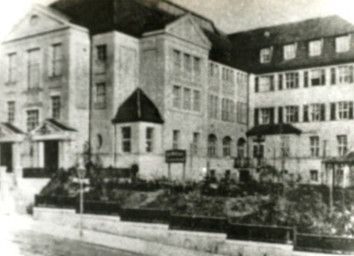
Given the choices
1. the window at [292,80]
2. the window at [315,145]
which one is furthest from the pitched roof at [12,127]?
the window at [315,145]

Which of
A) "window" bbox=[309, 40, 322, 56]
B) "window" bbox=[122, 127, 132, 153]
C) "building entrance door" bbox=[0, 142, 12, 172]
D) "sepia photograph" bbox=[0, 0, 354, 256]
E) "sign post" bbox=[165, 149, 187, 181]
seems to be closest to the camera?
"sepia photograph" bbox=[0, 0, 354, 256]

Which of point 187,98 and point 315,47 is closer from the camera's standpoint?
point 315,47

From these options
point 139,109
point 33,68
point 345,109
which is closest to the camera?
point 345,109

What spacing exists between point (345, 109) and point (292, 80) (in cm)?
40

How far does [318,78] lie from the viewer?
3299 mm

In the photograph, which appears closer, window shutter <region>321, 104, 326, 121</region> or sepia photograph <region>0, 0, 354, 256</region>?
sepia photograph <region>0, 0, 354, 256</region>

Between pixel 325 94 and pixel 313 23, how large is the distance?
0.39 m

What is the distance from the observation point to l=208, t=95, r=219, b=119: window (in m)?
3.61

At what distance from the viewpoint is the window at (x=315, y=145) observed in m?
3.16

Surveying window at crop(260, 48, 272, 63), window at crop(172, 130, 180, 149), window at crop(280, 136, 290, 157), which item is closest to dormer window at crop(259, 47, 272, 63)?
window at crop(260, 48, 272, 63)

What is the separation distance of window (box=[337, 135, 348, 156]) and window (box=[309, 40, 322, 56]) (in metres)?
0.58

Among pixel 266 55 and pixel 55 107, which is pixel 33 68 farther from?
pixel 266 55

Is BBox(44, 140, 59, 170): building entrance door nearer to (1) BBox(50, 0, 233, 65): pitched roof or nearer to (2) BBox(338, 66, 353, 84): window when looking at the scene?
(1) BBox(50, 0, 233, 65): pitched roof

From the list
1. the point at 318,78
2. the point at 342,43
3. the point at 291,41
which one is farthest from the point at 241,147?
the point at 342,43
